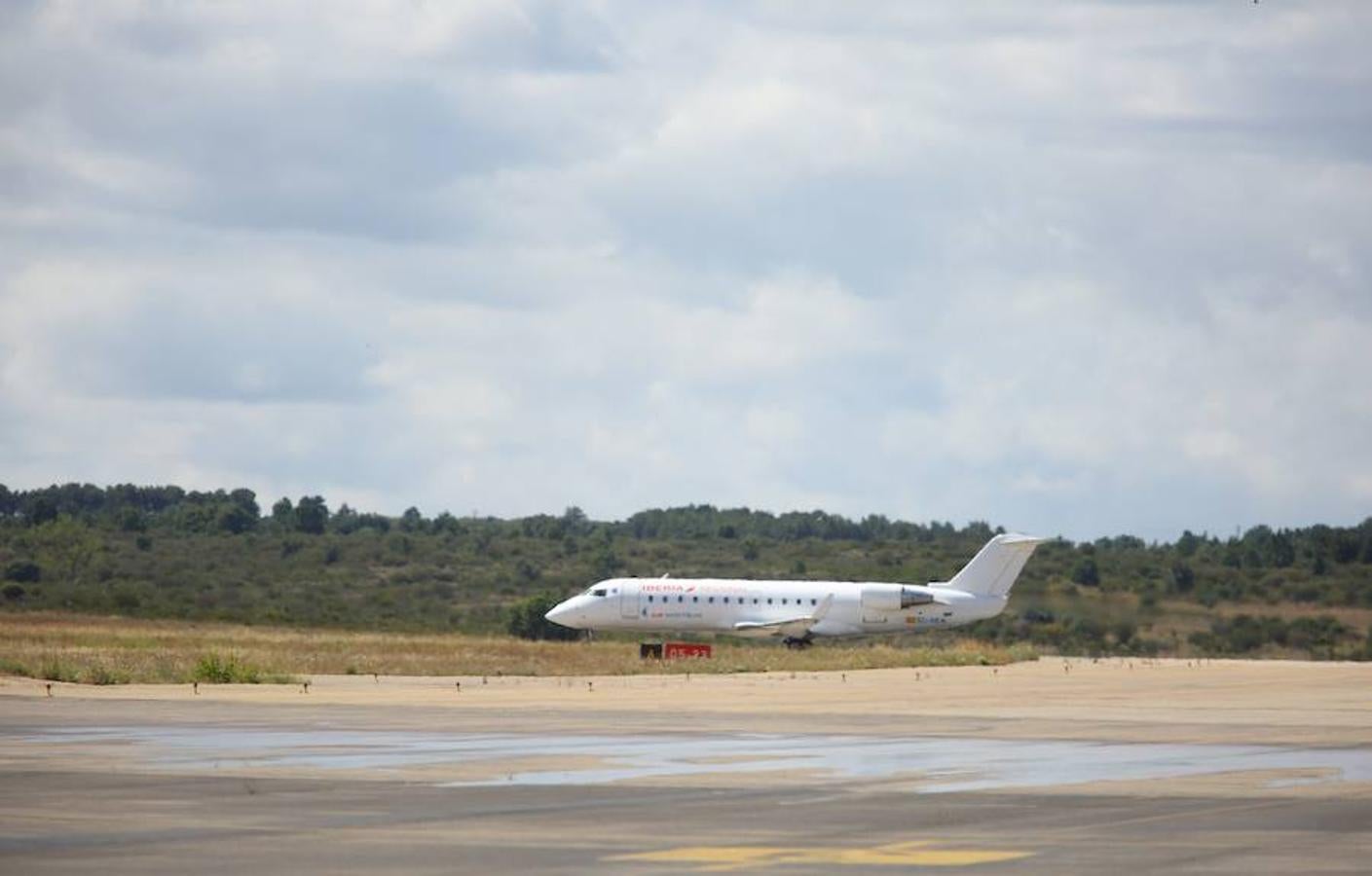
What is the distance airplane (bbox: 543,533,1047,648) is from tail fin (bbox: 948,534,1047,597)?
35 mm

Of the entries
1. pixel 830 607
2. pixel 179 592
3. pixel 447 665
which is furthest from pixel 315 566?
pixel 447 665

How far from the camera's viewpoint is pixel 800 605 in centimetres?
8650

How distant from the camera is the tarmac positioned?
1895cm

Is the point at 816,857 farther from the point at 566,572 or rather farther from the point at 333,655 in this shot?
the point at 566,572

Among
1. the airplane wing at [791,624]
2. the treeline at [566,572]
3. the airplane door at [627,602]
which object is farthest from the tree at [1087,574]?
the airplane door at [627,602]

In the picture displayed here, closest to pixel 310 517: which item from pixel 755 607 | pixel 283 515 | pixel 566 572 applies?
pixel 283 515

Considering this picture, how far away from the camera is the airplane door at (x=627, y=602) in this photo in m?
84.7

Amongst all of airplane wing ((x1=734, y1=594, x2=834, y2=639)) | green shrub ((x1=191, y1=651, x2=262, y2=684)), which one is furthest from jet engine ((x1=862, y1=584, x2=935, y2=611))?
green shrub ((x1=191, y1=651, x2=262, y2=684))

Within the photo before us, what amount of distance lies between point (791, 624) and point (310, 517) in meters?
108

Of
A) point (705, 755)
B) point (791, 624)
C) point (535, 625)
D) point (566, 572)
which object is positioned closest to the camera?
point (705, 755)

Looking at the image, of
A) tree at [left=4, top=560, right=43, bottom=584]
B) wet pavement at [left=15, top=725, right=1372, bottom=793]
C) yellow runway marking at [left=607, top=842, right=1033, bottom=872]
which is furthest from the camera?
tree at [left=4, top=560, right=43, bottom=584]

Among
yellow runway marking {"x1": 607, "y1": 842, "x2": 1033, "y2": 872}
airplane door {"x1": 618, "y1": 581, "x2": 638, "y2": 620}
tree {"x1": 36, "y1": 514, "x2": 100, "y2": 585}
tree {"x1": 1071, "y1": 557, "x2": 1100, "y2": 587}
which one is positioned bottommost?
yellow runway marking {"x1": 607, "y1": 842, "x2": 1033, "y2": 872}

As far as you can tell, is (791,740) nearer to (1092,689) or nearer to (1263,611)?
(1092,689)

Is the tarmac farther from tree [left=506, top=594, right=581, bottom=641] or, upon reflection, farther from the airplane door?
tree [left=506, top=594, right=581, bottom=641]
